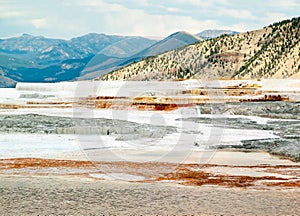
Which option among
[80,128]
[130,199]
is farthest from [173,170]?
[80,128]

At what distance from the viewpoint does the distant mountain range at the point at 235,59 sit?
141m

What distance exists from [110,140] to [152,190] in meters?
13.6

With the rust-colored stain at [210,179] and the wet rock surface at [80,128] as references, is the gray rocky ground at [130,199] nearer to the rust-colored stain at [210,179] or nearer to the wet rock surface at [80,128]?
the rust-colored stain at [210,179]

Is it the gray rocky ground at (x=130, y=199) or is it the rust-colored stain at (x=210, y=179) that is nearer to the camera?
the gray rocky ground at (x=130, y=199)

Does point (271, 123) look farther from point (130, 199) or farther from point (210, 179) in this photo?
point (130, 199)

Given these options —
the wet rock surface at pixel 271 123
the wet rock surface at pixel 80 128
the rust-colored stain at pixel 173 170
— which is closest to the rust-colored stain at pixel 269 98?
the wet rock surface at pixel 271 123

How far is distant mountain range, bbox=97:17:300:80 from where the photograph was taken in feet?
463

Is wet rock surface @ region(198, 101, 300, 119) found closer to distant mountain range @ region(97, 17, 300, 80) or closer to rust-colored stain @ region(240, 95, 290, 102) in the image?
rust-colored stain @ region(240, 95, 290, 102)

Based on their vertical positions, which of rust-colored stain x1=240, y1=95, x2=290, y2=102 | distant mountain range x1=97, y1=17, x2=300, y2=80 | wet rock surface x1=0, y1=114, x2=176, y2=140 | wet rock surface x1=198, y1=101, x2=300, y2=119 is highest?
distant mountain range x1=97, y1=17, x2=300, y2=80

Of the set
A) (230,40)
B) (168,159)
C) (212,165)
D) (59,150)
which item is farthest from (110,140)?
(230,40)

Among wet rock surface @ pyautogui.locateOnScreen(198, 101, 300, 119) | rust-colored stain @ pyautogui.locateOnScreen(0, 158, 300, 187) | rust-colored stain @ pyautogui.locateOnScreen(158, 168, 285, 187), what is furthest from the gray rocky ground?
wet rock surface @ pyautogui.locateOnScreen(198, 101, 300, 119)

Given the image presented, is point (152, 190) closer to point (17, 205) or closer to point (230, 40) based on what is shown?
point (17, 205)

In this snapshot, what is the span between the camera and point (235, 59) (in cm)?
16500

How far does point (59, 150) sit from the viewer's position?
2825 cm
